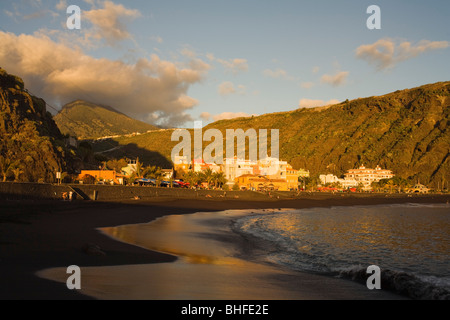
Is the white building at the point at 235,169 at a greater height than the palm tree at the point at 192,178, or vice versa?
the white building at the point at 235,169

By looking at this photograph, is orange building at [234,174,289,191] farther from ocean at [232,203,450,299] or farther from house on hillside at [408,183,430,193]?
ocean at [232,203,450,299]

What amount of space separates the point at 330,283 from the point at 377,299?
6.47 ft

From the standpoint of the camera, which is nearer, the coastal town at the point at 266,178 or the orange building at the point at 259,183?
the coastal town at the point at 266,178

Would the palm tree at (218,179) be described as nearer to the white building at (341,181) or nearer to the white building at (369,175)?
the white building at (341,181)

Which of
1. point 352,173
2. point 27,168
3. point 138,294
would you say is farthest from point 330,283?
point 352,173

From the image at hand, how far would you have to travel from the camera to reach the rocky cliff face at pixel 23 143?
5128cm

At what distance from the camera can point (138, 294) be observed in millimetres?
8961

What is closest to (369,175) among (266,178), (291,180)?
(291,180)

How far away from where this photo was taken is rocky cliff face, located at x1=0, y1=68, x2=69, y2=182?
5128 cm

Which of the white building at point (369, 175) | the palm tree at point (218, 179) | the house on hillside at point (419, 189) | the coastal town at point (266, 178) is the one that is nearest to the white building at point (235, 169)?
the coastal town at point (266, 178)

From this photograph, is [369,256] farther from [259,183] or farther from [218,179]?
[259,183]
